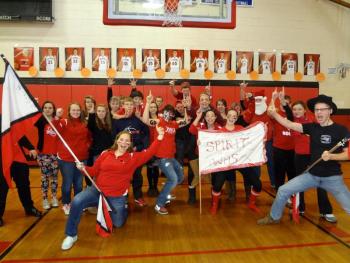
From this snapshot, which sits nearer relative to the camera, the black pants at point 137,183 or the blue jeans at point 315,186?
the blue jeans at point 315,186

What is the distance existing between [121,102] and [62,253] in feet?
9.40

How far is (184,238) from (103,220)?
3.61ft

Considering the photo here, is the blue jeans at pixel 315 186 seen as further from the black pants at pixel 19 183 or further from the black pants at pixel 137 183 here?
the black pants at pixel 19 183

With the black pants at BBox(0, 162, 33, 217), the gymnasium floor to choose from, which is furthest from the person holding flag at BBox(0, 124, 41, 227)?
the gymnasium floor

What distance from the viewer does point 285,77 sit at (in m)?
10.9

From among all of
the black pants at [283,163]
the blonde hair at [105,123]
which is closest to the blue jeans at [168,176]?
the blonde hair at [105,123]

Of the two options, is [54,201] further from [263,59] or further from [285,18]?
[285,18]

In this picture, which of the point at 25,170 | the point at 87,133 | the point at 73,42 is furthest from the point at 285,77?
the point at 25,170

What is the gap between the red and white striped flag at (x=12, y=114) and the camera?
13.3ft

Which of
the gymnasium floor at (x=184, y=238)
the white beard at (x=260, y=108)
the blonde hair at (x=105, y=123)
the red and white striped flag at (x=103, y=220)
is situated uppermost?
the white beard at (x=260, y=108)

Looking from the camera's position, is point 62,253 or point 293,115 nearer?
point 62,253

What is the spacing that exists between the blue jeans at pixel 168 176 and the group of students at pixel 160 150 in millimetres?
16

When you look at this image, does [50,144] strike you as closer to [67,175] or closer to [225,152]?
[67,175]

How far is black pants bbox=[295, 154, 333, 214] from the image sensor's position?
5258 millimetres
